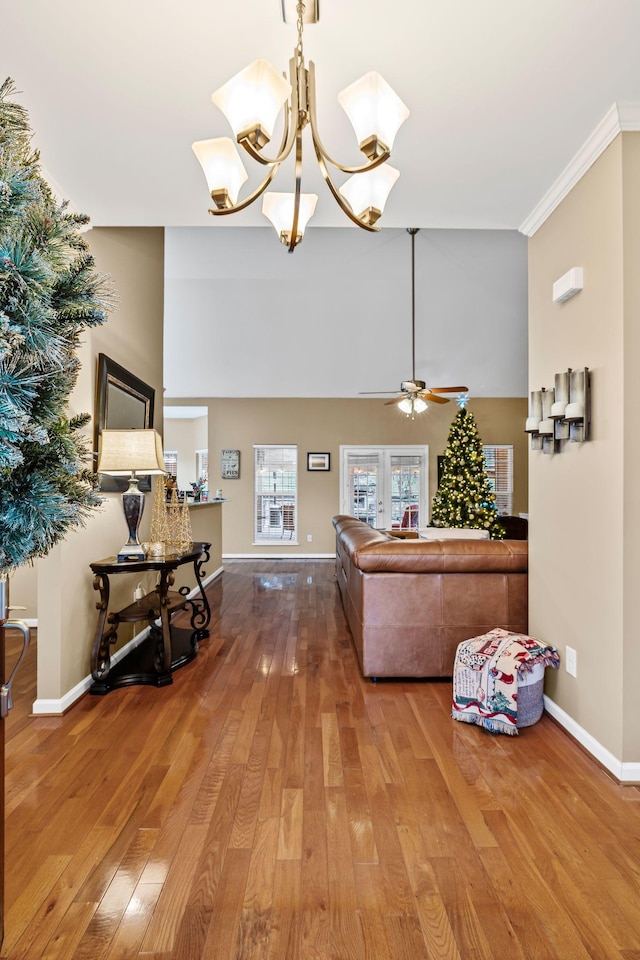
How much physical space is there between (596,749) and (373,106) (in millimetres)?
2725

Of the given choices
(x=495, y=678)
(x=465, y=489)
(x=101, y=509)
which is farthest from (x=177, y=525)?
(x=465, y=489)

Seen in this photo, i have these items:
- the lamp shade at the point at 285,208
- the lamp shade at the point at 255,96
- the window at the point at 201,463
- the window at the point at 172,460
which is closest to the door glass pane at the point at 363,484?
the window at the point at 201,463

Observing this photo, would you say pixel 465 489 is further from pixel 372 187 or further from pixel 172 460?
pixel 172 460

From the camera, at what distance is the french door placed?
9117mm

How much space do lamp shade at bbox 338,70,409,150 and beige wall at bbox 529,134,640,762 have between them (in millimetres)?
1182

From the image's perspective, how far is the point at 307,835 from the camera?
1.81 meters

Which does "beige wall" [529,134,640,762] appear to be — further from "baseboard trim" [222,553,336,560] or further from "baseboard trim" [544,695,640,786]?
"baseboard trim" [222,553,336,560]

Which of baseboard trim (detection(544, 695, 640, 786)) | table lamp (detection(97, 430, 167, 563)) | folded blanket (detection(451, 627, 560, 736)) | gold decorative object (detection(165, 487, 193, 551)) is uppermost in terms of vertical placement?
table lamp (detection(97, 430, 167, 563))

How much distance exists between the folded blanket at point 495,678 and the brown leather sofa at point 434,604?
50 centimetres

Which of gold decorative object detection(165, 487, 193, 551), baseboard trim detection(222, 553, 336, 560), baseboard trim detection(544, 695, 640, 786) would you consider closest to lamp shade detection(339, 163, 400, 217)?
baseboard trim detection(544, 695, 640, 786)

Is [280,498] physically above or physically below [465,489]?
below

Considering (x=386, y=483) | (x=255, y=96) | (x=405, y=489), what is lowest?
→ (x=405, y=489)

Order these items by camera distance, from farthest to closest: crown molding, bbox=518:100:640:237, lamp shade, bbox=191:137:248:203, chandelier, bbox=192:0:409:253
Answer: crown molding, bbox=518:100:640:237
lamp shade, bbox=191:137:248:203
chandelier, bbox=192:0:409:253

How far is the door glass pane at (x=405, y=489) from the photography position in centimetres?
914
